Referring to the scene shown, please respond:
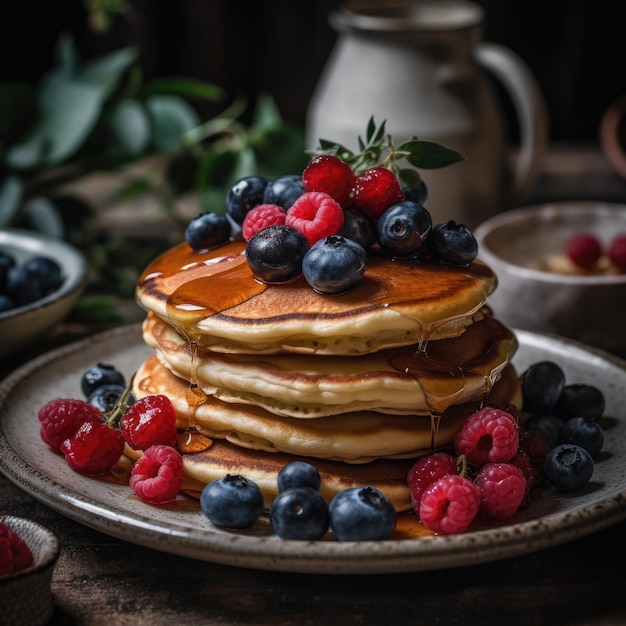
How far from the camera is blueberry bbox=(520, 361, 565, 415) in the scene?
1530 millimetres

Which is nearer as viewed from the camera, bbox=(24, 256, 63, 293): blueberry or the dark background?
bbox=(24, 256, 63, 293): blueberry

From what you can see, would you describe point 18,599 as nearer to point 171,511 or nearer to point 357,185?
point 171,511

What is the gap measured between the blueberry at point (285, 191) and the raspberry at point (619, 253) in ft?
3.42

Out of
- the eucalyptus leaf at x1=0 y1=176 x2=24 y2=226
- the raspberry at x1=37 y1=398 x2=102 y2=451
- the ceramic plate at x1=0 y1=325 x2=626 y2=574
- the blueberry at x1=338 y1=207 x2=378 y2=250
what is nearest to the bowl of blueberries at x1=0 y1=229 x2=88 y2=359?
the ceramic plate at x1=0 y1=325 x2=626 y2=574

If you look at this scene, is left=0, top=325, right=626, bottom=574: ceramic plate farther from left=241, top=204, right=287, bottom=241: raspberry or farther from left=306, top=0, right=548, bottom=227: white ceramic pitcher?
left=306, top=0, right=548, bottom=227: white ceramic pitcher

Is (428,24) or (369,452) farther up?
(428,24)

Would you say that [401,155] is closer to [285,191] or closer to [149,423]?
[285,191]

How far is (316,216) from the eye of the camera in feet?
4.35

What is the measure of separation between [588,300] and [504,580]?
85 cm

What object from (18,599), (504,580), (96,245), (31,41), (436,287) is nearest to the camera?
(18,599)

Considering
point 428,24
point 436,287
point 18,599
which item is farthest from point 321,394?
point 428,24

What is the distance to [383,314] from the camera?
1.22 m

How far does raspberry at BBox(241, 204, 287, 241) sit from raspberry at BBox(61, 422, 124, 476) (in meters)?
0.35

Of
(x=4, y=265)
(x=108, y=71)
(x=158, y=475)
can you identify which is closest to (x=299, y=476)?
(x=158, y=475)
